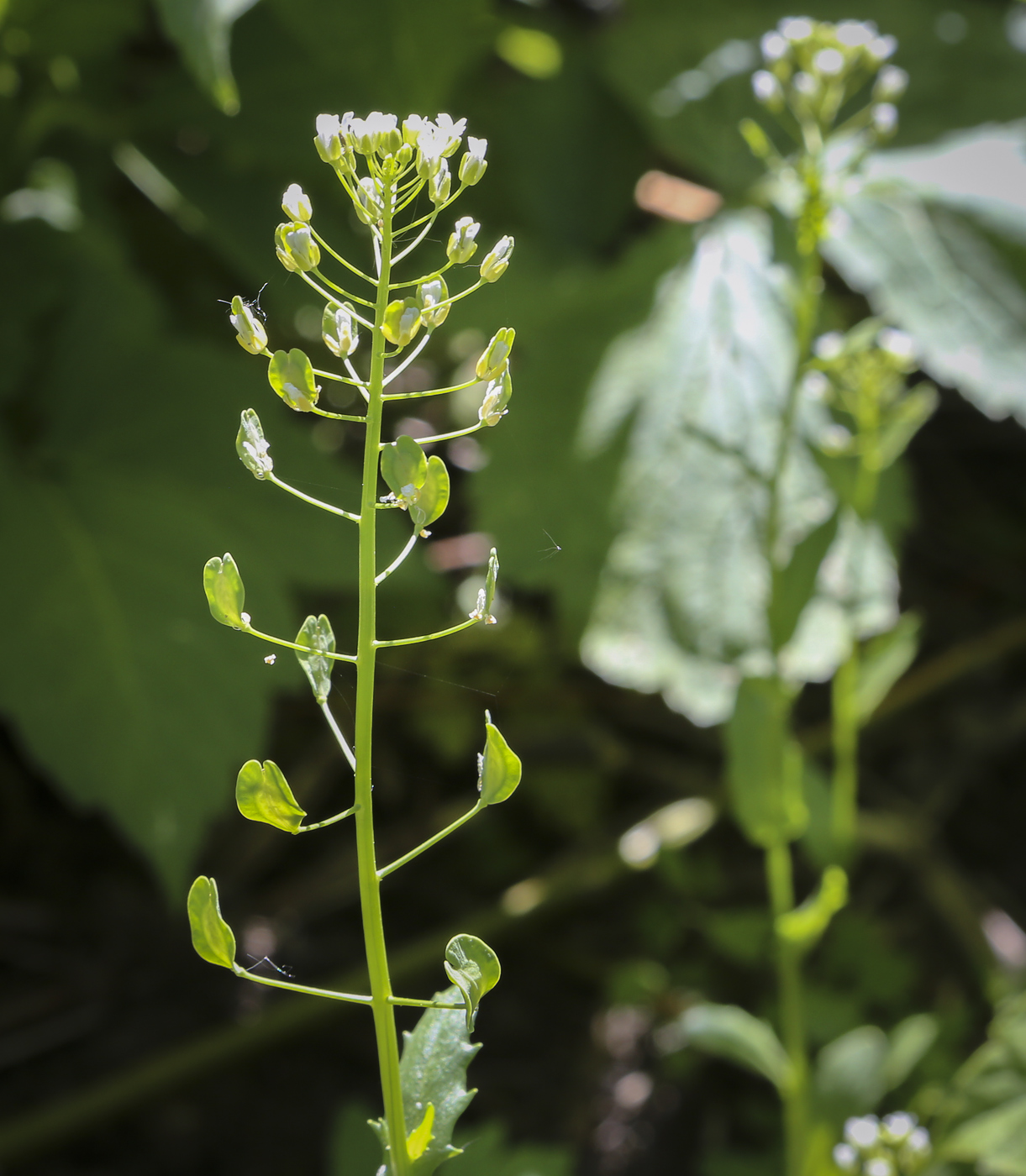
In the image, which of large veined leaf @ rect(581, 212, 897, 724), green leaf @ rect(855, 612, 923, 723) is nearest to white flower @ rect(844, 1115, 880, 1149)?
green leaf @ rect(855, 612, 923, 723)

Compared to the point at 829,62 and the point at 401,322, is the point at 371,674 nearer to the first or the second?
the point at 401,322

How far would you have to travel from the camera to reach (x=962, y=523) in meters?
1.75

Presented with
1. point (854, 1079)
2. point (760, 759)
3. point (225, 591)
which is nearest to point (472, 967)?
point (225, 591)

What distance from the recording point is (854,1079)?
91 centimetres

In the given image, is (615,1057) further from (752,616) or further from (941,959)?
(752,616)

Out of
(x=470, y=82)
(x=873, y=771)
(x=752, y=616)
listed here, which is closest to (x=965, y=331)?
(x=752, y=616)

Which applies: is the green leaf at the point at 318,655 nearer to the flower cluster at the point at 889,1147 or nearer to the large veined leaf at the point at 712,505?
the flower cluster at the point at 889,1147

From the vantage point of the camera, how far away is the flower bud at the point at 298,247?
0.42m

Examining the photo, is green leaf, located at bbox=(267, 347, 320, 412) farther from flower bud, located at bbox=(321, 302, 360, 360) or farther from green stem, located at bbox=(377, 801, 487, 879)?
green stem, located at bbox=(377, 801, 487, 879)

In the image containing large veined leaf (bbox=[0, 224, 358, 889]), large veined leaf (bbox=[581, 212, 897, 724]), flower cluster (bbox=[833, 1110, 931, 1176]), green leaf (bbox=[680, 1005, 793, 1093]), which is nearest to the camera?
flower cluster (bbox=[833, 1110, 931, 1176])

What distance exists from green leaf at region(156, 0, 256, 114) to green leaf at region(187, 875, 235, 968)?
0.65m

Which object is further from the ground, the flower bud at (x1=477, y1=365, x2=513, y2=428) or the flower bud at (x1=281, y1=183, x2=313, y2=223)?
the flower bud at (x1=281, y1=183, x2=313, y2=223)

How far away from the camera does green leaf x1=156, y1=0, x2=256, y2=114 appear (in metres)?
0.87

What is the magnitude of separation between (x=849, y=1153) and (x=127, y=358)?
1.10 m
